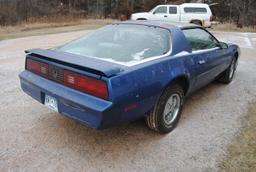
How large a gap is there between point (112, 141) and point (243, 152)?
5.04 ft

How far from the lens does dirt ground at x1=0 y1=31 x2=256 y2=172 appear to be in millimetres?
2781

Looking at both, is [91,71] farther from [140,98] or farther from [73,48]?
[73,48]

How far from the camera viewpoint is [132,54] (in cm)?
326

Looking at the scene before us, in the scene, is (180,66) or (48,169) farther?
(180,66)

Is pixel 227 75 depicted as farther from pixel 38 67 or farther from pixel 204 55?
pixel 38 67

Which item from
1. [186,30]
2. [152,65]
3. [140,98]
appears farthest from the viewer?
[186,30]

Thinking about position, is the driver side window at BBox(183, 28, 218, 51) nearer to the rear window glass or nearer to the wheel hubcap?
the wheel hubcap

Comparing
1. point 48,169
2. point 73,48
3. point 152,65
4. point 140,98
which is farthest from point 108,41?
point 48,169

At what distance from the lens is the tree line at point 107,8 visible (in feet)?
78.3

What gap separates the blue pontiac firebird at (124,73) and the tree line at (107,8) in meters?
20.4

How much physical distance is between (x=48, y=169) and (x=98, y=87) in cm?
100

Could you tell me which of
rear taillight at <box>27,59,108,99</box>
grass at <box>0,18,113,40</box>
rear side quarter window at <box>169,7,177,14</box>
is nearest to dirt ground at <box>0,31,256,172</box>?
rear taillight at <box>27,59,108,99</box>

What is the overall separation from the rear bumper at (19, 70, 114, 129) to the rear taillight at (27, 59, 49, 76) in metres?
0.08

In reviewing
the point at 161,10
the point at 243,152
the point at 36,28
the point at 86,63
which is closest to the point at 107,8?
the point at 161,10
